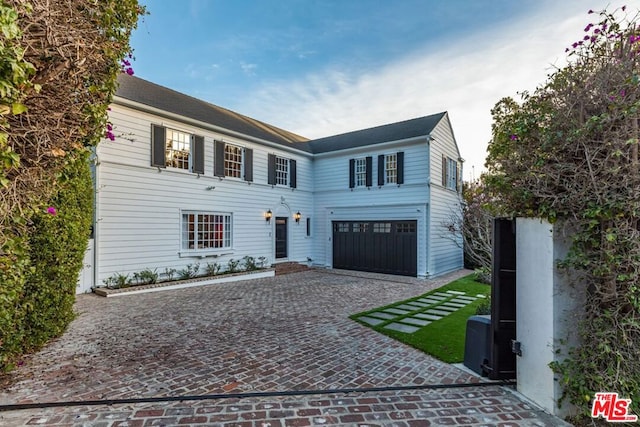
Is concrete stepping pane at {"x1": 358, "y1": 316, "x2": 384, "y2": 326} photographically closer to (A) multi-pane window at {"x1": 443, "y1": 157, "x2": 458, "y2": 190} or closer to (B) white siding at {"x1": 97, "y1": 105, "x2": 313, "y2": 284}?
(B) white siding at {"x1": 97, "y1": 105, "x2": 313, "y2": 284}

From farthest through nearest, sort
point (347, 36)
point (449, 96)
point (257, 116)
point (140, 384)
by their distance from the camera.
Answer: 1. point (257, 116)
2. point (449, 96)
3. point (347, 36)
4. point (140, 384)

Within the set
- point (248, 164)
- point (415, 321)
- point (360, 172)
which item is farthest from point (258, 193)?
point (415, 321)

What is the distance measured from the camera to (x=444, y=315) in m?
6.57

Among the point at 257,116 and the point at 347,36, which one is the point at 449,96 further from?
the point at 257,116

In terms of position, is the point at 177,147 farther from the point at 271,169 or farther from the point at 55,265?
the point at 55,265

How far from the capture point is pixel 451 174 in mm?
14039

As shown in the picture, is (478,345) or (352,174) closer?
(478,345)

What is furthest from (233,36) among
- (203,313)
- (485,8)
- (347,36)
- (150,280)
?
(203,313)

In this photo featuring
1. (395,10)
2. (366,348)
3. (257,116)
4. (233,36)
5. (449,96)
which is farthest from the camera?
(257,116)

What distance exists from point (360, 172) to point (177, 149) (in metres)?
7.62

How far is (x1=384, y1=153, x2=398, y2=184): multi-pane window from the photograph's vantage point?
12828mm

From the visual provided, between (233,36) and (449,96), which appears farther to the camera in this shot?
(449,96)

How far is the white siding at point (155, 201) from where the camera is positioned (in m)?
8.95

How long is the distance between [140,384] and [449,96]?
1345 cm
